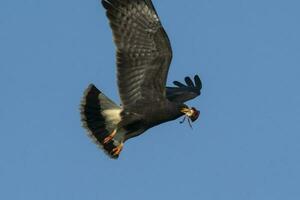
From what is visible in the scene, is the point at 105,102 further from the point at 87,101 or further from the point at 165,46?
the point at 165,46

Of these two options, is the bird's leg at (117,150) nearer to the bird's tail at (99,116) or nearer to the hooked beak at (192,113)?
the bird's tail at (99,116)

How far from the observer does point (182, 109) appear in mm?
19875

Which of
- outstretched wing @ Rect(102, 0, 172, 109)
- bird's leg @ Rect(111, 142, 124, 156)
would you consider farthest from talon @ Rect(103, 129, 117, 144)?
outstretched wing @ Rect(102, 0, 172, 109)

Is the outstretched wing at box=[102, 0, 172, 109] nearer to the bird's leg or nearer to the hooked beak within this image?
the hooked beak

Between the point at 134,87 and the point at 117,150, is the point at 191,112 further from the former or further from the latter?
the point at 117,150

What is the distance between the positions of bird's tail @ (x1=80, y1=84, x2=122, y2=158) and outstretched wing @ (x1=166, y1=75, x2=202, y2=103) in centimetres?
155

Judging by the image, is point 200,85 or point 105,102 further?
point 200,85

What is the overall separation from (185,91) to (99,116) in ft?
8.30

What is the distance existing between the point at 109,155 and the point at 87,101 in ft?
3.57

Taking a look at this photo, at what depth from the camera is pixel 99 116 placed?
67.2 ft

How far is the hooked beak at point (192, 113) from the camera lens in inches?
785

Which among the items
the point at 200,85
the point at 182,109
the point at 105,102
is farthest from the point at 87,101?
the point at 200,85

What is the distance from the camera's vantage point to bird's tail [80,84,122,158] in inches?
798

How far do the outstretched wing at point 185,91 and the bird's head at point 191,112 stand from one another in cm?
122
